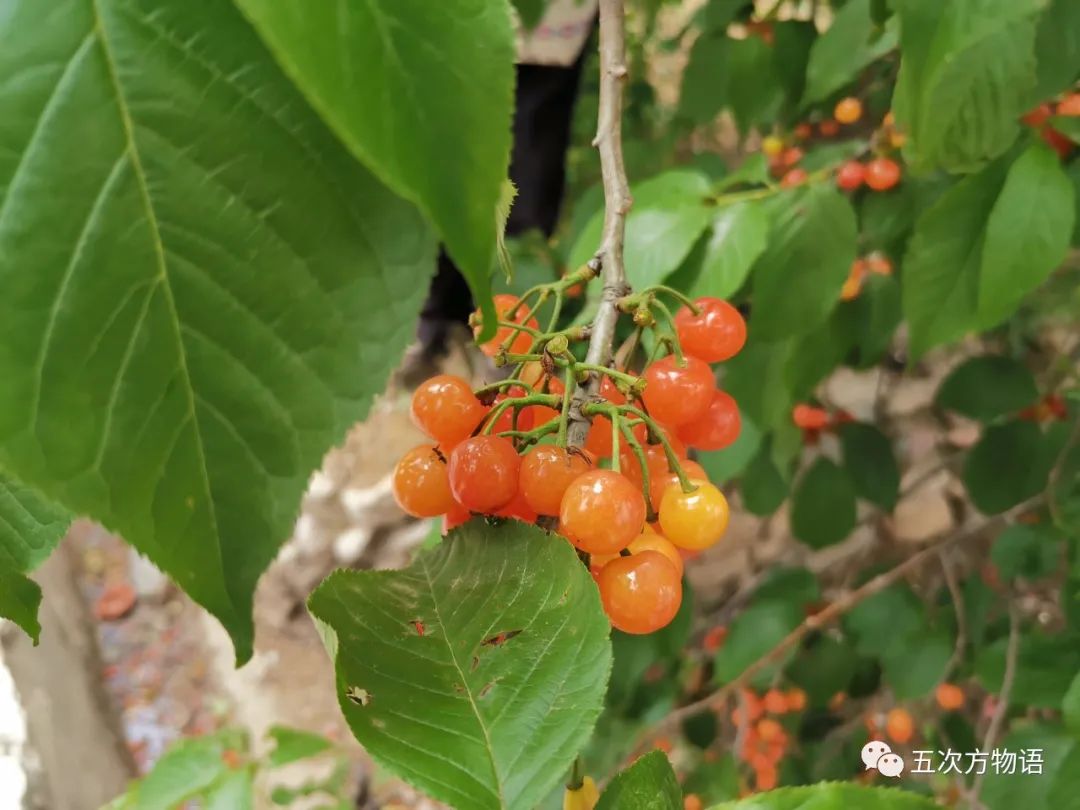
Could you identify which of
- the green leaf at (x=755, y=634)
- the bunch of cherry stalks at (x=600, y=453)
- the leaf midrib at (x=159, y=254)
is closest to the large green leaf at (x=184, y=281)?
the leaf midrib at (x=159, y=254)

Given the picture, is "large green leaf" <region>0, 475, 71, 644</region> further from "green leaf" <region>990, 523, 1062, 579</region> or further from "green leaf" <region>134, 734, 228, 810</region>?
"green leaf" <region>990, 523, 1062, 579</region>

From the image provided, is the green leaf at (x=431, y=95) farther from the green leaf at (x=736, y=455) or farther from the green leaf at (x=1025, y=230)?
the green leaf at (x=736, y=455)

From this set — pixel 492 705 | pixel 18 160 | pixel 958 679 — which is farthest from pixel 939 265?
pixel 958 679

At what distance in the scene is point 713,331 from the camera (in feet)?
1.49

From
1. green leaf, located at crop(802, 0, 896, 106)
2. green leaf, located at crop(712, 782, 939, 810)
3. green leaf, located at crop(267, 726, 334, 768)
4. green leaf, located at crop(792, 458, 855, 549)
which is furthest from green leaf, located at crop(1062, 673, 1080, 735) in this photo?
green leaf, located at crop(267, 726, 334, 768)

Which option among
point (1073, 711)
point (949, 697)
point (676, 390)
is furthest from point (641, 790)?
point (949, 697)

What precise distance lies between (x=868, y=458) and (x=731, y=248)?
756 mm

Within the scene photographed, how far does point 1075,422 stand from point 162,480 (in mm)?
1268

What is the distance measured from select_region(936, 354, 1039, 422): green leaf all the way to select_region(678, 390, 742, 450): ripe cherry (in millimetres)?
879

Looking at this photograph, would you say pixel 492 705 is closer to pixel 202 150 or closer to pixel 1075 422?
pixel 202 150

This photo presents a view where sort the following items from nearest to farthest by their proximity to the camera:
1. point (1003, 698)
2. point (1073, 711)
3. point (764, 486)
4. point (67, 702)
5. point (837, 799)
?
point (837, 799) < point (1073, 711) < point (1003, 698) < point (764, 486) < point (67, 702)

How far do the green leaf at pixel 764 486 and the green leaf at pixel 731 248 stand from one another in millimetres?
615

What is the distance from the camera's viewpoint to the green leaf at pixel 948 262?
2.22 ft

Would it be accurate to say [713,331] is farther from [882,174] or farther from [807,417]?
[807,417]
